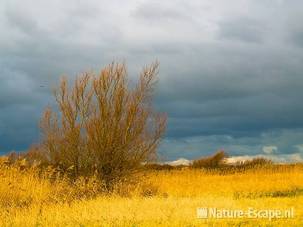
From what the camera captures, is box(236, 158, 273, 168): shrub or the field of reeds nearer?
the field of reeds

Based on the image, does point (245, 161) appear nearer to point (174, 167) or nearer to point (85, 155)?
point (174, 167)

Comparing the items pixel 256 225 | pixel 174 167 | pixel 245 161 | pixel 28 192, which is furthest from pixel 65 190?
pixel 245 161

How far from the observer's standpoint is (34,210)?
1446 cm

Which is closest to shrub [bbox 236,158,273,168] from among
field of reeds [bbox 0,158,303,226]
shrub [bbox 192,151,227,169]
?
shrub [bbox 192,151,227,169]

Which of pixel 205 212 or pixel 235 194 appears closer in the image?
pixel 205 212

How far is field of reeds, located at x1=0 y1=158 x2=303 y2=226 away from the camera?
12.0 metres

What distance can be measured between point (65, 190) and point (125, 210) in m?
5.69
